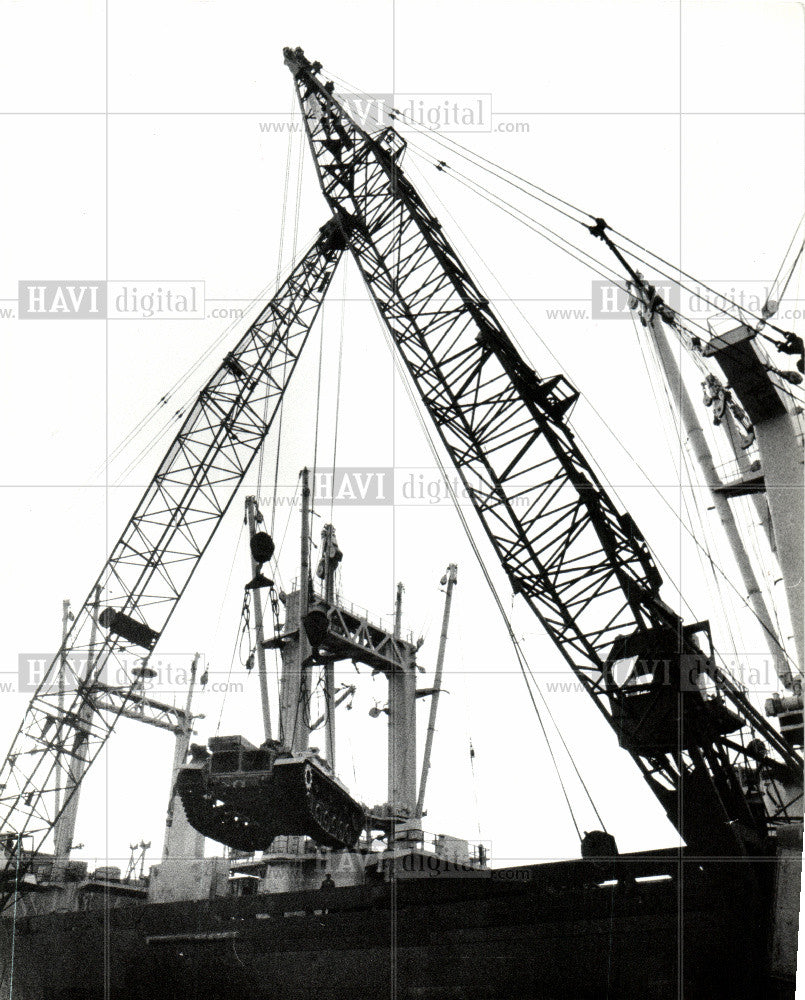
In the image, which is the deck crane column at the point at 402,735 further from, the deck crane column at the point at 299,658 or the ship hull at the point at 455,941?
the ship hull at the point at 455,941

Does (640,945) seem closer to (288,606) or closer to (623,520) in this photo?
(623,520)

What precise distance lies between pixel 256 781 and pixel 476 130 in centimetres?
1379

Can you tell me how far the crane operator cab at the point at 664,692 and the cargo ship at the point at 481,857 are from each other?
0.04 meters

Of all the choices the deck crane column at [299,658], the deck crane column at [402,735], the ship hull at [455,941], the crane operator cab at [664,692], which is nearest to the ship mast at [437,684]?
the deck crane column at [402,735]

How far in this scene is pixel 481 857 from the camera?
25094 millimetres

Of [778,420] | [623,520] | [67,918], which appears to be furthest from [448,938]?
[778,420]

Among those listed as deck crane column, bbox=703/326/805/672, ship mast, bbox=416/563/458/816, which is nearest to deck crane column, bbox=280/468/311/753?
ship mast, bbox=416/563/458/816

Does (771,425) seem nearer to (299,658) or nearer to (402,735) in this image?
(299,658)

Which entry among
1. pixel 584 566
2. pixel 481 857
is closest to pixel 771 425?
pixel 584 566

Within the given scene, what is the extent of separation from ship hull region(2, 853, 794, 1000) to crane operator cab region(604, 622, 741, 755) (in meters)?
2.04

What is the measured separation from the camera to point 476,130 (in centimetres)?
1523

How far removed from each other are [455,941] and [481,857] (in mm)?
8818

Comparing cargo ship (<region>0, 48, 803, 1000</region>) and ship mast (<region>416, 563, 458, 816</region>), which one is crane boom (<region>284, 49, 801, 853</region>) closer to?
cargo ship (<region>0, 48, 803, 1000</region>)

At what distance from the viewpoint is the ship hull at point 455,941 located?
570 inches
